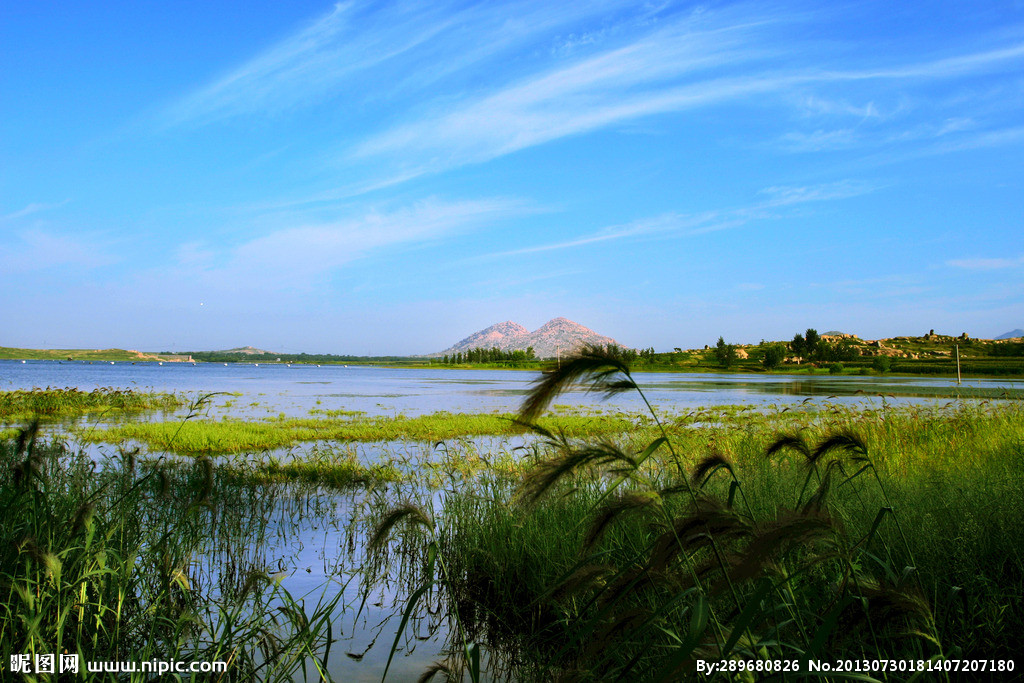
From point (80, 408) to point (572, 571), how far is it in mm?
24855

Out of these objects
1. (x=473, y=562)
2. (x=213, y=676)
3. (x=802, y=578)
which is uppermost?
(x=802, y=578)

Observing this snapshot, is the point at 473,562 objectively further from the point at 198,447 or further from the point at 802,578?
the point at 198,447

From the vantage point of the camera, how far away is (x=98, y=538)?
4.07m

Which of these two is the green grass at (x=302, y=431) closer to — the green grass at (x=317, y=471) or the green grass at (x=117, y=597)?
the green grass at (x=317, y=471)

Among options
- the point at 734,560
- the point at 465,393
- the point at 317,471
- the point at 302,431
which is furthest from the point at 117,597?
the point at 465,393

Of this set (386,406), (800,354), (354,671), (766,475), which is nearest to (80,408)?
(386,406)

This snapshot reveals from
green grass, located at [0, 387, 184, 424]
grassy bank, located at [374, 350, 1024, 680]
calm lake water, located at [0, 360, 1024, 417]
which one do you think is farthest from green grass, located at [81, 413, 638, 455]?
grassy bank, located at [374, 350, 1024, 680]

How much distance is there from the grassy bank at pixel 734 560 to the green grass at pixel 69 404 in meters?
18.2

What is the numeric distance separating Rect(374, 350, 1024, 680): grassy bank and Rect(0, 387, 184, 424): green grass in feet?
59.6

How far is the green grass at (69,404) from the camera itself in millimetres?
19797

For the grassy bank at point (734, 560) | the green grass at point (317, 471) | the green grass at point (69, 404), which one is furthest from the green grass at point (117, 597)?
the green grass at point (69, 404)

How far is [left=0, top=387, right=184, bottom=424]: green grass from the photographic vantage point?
65.0 ft

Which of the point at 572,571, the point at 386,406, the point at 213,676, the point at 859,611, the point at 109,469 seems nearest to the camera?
the point at 859,611

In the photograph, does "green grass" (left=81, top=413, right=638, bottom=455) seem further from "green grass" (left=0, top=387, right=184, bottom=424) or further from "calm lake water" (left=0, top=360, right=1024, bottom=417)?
"green grass" (left=0, top=387, right=184, bottom=424)
